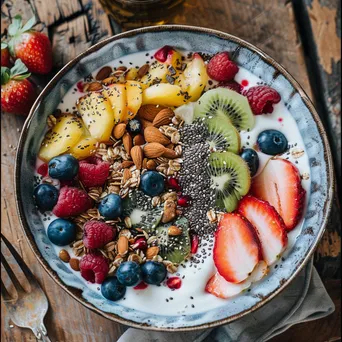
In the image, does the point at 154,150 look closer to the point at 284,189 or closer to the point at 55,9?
the point at 284,189

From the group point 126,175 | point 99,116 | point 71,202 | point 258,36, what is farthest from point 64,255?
point 258,36

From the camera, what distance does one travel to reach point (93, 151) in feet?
4.95

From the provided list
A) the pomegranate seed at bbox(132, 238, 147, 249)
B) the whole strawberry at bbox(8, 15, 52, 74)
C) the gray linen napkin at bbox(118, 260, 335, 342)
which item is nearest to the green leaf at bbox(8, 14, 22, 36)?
the whole strawberry at bbox(8, 15, 52, 74)

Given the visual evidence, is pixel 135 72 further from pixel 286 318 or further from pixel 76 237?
pixel 286 318

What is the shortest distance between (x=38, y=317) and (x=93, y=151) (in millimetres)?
444

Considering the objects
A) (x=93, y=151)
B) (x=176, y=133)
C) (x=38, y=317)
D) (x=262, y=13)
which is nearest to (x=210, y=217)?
(x=176, y=133)

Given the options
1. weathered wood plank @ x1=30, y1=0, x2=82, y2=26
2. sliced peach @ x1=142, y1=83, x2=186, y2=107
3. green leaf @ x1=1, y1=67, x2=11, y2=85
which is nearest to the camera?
sliced peach @ x1=142, y1=83, x2=186, y2=107

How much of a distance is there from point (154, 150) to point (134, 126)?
3.1 inches

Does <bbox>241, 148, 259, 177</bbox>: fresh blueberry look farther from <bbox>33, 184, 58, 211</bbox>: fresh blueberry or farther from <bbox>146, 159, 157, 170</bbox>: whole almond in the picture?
<bbox>33, 184, 58, 211</bbox>: fresh blueberry

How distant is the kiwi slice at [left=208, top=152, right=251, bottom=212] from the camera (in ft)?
4.73

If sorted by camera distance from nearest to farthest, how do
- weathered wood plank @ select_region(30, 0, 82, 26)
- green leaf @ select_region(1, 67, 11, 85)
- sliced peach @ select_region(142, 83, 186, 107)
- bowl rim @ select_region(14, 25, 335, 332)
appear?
bowl rim @ select_region(14, 25, 335, 332) → sliced peach @ select_region(142, 83, 186, 107) → green leaf @ select_region(1, 67, 11, 85) → weathered wood plank @ select_region(30, 0, 82, 26)

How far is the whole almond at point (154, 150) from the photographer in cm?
148

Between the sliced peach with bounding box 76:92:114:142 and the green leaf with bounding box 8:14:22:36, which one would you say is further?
the green leaf with bounding box 8:14:22:36

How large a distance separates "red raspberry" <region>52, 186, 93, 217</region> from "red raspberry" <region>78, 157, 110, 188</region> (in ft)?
0.10
